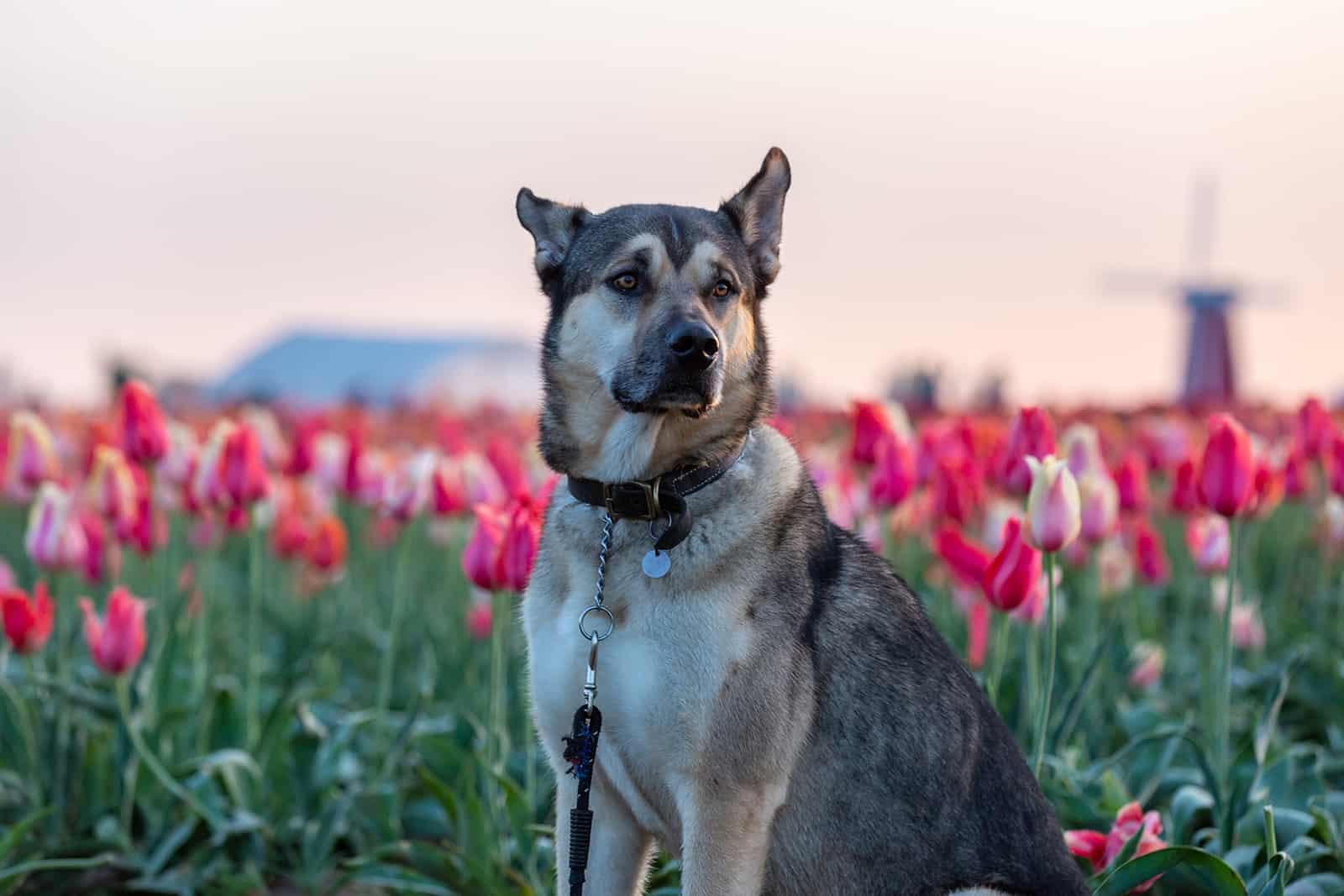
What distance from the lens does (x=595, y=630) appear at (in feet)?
12.5

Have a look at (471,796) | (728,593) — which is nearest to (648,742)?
(728,593)

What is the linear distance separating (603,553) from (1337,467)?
4.40 metres

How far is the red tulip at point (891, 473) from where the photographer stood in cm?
586

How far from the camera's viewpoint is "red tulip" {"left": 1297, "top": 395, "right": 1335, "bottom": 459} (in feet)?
23.5

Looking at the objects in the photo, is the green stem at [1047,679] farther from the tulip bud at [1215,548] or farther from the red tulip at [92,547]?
the red tulip at [92,547]

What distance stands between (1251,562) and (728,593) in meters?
8.06

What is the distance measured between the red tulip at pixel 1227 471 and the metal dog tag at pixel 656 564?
2.11m

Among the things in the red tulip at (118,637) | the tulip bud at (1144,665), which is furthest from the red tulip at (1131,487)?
the red tulip at (118,637)

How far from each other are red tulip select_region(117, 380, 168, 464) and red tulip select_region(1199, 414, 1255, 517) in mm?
4116

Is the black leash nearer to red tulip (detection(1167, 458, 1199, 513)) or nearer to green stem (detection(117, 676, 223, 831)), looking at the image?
green stem (detection(117, 676, 223, 831))

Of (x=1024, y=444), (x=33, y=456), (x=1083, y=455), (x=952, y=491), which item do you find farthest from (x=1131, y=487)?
(x=33, y=456)

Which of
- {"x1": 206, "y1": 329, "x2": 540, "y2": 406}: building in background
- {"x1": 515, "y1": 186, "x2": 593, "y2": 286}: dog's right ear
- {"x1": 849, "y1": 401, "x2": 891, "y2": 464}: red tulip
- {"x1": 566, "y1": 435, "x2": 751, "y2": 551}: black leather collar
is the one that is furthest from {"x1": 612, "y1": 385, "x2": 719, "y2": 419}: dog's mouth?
{"x1": 206, "y1": 329, "x2": 540, "y2": 406}: building in background

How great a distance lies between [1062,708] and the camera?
18.1 feet

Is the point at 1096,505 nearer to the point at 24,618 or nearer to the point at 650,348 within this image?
the point at 650,348
